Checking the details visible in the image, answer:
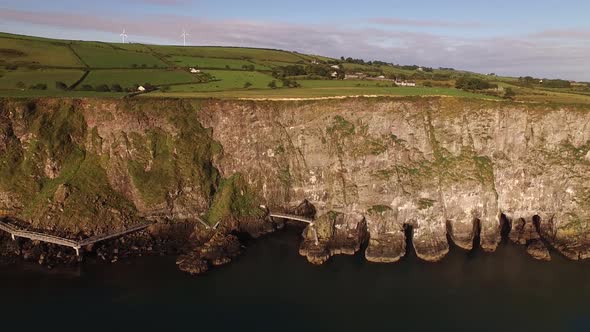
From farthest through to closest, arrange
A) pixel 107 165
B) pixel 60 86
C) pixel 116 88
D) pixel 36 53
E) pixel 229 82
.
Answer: pixel 36 53, pixel 229 82, pixel 116 88, pixel 60 86, pixel 107 165

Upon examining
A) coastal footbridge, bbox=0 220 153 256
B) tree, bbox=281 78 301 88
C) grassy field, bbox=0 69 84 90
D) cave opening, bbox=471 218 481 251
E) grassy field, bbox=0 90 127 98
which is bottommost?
coastal footbridge, bbox=0 220 153 256

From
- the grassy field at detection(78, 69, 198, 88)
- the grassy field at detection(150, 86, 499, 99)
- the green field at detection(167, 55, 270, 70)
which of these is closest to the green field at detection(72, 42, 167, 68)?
the green field at detection(167, 55, 270, 70)

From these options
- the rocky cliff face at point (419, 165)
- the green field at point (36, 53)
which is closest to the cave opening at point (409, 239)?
the rocky cliff face at point (419, 165)

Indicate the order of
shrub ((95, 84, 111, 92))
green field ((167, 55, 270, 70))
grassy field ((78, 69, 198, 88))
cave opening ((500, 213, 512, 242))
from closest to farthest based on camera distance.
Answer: cave opening ((500, 213, 512, 242))
shrub ((95, 84, 111, 92))
grassy field ((78, 69, 198, 88))
green field ((167, 55, 270, 70))

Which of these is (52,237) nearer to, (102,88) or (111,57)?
(102,88)

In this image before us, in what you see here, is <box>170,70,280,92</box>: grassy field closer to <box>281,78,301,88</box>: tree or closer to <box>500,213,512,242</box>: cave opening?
<box>281,78,301,88</box>: tree

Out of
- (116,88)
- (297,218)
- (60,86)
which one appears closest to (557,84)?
(297,218)
